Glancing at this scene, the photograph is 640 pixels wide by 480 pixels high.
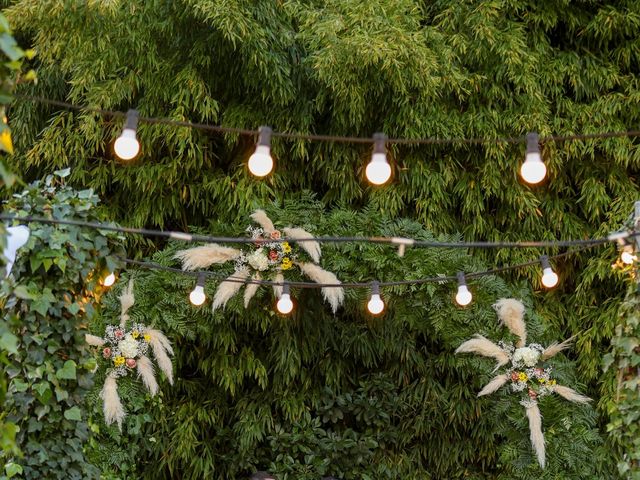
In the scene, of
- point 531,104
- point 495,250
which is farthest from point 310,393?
point 531,104

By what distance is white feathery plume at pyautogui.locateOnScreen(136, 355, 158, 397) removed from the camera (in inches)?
182

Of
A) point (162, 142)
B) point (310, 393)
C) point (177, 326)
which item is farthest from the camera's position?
point (310, 393)

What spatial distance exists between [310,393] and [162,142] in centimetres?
A: 201

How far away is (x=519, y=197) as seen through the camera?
5457 millimetres

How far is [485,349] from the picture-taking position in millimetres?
4758

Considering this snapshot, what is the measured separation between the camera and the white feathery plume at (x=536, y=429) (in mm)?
4512

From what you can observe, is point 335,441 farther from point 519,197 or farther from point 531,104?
point 531,104

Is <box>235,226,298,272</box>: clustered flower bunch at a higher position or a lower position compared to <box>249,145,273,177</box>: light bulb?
higher

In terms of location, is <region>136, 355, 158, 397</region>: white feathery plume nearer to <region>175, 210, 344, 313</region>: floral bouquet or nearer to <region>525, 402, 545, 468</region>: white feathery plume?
<region>175, 210, 344, 313</region>: floral bouquet

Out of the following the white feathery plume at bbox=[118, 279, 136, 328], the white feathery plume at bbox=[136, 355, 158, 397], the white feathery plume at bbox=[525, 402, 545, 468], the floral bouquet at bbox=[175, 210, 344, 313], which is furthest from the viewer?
the floral bouquet at bbox=[175, 210, 344, 313]

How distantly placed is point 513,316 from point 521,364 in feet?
0.93

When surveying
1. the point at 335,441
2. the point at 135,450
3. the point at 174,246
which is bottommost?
the point at 135,450

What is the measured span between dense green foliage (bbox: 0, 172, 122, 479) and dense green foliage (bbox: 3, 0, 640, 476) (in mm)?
1912

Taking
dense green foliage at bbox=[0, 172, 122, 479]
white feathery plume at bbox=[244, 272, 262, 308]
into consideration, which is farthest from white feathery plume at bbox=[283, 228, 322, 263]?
dense green foliage at bbox=[0, 172, 122, 479]
